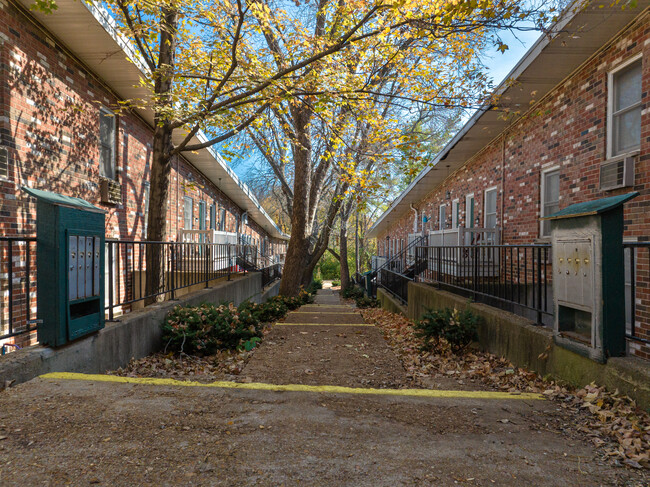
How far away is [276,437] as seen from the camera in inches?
91.7

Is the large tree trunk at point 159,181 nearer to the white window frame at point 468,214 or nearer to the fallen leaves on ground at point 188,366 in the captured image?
the fallen leaves on ground at point 188,366

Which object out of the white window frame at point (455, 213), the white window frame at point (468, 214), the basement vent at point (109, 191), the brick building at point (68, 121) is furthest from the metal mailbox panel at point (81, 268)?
the white window frame at point (455, 213)

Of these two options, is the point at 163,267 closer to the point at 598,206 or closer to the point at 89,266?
the point at 89,266

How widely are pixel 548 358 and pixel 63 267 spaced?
4353mm

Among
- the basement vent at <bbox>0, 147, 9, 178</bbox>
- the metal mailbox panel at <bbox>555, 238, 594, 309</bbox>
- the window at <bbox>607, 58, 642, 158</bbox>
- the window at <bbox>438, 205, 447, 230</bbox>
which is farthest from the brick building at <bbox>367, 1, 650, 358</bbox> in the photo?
the basement vent at <bbox>0, 147, 9, 178</bbox>

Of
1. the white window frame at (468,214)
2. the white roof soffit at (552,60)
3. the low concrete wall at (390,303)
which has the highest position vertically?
the white roof soffit at (552,60)

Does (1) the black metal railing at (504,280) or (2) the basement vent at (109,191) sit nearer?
(1) the black metal railing at (504,280)

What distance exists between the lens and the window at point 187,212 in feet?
47.2

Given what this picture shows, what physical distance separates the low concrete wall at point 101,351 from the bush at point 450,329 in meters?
3.61

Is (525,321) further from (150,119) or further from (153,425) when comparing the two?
(150,119)

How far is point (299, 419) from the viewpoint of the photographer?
2.59 metres

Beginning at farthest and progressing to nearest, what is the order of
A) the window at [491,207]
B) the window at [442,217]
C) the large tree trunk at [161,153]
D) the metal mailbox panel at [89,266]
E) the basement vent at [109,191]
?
the window at [442,217], the window at [491,207], the basement vent at [109,191], the large tree trunk at [161,153], the metal mailbox panel at [89,266]

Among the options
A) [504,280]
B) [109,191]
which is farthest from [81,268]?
[109,191]

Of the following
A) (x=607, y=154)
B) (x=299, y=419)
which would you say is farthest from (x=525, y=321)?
(x=607, y=154)
